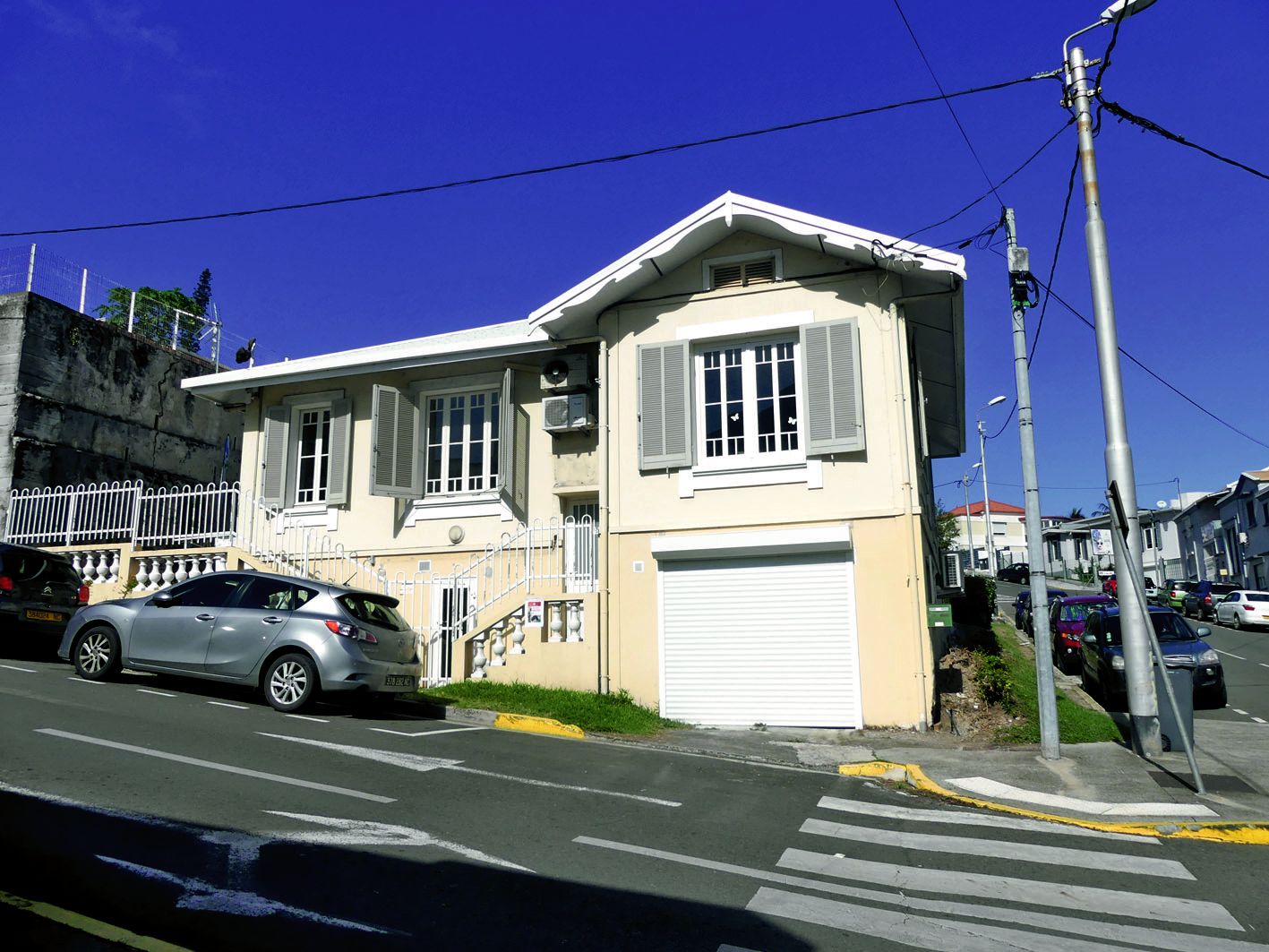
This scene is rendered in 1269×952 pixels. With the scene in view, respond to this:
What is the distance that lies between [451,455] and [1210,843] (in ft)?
41.3

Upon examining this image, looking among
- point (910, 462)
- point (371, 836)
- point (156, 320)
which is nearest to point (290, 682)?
point (371, 836)

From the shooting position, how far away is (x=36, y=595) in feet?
44.9

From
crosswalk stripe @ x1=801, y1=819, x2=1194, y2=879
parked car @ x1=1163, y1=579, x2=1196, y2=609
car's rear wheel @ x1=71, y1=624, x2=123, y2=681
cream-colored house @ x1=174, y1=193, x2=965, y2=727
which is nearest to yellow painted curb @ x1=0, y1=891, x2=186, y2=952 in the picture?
crosswalk stripe @ x1=801, y1=819, x2=1194, y2=879

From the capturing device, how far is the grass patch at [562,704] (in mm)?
11766

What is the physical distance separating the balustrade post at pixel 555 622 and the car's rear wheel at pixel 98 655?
5564 millimetres

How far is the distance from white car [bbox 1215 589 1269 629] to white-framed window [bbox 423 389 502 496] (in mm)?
29646

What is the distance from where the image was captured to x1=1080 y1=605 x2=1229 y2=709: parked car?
15141mm

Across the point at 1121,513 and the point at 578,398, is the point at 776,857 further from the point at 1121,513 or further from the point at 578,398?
the point at 578,398

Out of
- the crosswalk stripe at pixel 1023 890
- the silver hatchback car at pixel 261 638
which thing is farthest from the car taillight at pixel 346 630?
the crosswalk stripe at pixel 1023 890

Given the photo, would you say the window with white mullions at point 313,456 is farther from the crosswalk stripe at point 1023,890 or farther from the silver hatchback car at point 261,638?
the crosswalk stripe at point 1023,890

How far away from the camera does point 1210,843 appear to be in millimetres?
7301

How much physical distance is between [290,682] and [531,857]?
596 centimetres

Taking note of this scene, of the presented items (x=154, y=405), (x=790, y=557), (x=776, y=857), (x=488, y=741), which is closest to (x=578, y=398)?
(x=790, y=557)

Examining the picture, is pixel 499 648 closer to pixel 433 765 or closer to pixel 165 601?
pixel 165 601
